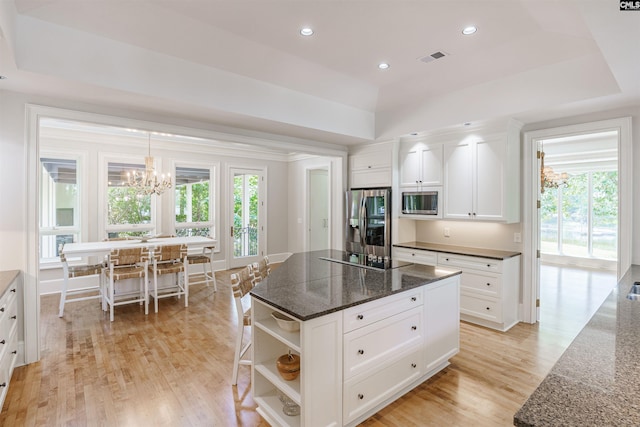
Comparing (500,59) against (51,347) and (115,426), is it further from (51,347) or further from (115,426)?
(51,347)

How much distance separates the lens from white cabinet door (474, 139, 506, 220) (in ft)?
12.4

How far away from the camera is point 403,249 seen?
184 inches

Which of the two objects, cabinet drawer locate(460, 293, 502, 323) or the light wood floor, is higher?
cabinet drawer locate(460, 293, 502, 323)

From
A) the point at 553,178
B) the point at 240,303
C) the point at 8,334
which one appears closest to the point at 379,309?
the point at 240,303

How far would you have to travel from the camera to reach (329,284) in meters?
2.35

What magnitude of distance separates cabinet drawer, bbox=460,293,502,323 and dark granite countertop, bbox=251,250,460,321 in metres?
1.33

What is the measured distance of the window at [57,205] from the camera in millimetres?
5156

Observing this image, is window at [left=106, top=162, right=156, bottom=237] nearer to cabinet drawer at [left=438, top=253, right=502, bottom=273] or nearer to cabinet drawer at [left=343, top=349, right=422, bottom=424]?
cabinet drawer at [left=438, top=253, right=502, bottom=273]

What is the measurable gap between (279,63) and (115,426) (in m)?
3.31

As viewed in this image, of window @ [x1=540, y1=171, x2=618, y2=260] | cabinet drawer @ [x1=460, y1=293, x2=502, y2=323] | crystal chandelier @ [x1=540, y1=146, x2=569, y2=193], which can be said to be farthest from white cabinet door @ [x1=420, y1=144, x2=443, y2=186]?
window @ [x1=540, y1=171, x2=618, y2=260]

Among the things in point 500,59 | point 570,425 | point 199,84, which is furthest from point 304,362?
point 500,59

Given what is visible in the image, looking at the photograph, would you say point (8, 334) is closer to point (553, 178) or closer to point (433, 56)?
point (433, 56)

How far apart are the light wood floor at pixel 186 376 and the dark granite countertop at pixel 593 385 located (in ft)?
3.67

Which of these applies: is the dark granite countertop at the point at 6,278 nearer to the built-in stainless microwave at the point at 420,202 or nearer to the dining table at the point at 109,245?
the dining table at the point at 109,245
